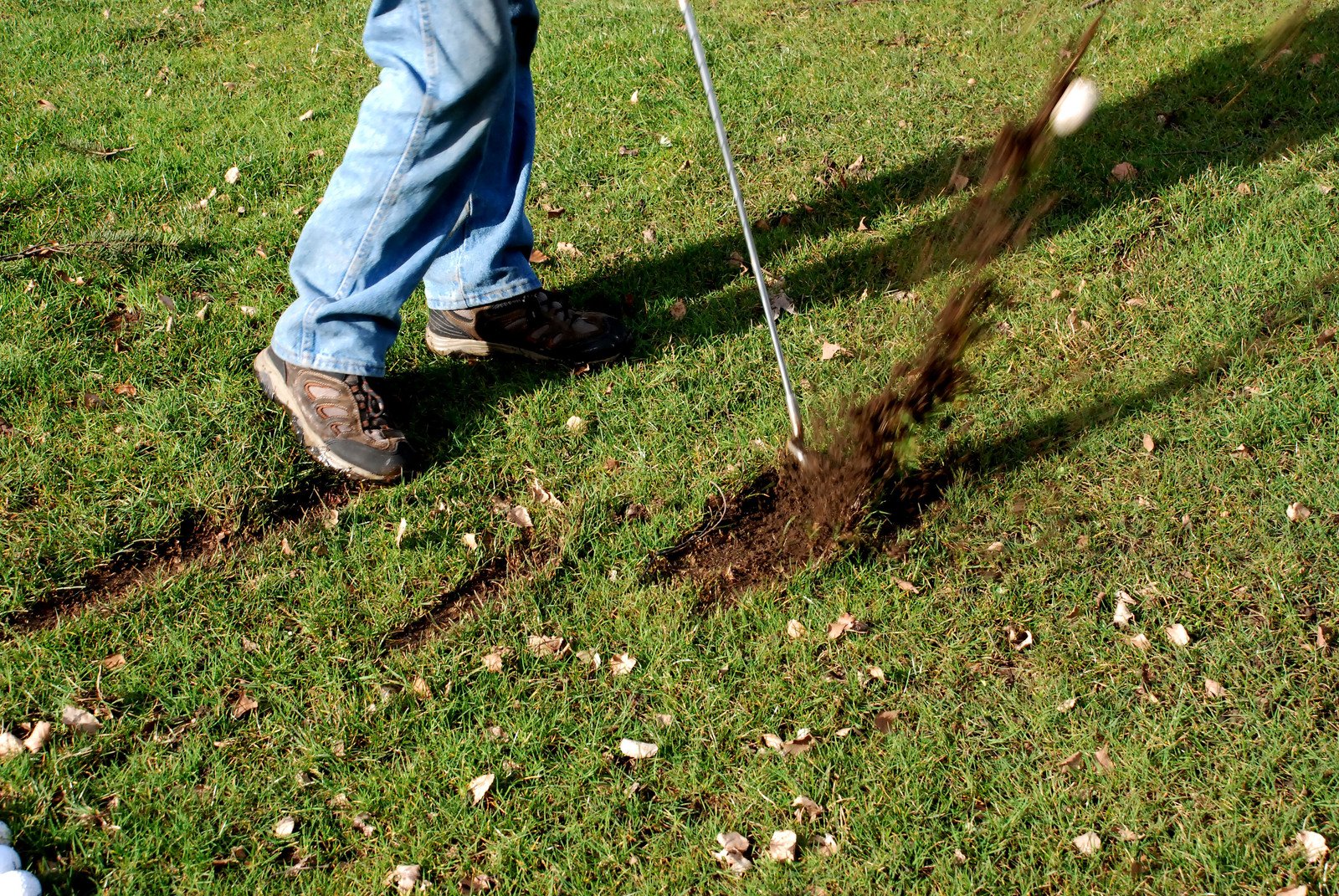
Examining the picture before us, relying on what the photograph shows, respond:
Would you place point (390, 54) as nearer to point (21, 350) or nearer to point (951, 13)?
point (21, 350)

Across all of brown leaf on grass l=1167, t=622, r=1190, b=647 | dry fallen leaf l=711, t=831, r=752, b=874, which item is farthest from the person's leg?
brown leaf on grass l=1167, t=622, r=1190, b=647

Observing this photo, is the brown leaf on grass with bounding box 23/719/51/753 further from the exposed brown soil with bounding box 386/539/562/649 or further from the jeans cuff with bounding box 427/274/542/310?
the jeans cuff with bounding box 427/274/542/310

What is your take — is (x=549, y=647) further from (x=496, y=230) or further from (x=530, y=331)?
(x=496, y=230)

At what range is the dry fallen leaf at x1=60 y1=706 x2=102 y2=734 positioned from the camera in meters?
2.84

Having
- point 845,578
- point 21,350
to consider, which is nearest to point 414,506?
point 845,578

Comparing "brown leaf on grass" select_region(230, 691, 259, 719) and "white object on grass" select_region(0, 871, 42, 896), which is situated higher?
"white object on grass" select_region(0, 871, 42, 896)

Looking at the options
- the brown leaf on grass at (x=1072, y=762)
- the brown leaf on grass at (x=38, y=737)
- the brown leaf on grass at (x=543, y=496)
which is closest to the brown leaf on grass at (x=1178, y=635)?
the brown leaf on grass at (x=1072, y=762)

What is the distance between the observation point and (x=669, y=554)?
3377 millimetres

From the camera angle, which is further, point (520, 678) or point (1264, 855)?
point (520, 678)

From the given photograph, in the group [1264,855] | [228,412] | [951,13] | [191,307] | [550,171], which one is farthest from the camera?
[951,13]

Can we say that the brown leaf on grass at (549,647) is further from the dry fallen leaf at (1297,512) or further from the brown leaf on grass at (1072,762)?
the dry fallen leaf at (1297,512)

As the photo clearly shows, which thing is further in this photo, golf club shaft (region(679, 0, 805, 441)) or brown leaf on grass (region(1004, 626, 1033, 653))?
brown leaf on grass (region(1004, 626, 1033, 653))

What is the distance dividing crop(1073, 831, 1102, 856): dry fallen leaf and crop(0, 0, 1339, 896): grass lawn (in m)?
0.04

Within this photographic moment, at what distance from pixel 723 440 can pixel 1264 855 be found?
2021mm
